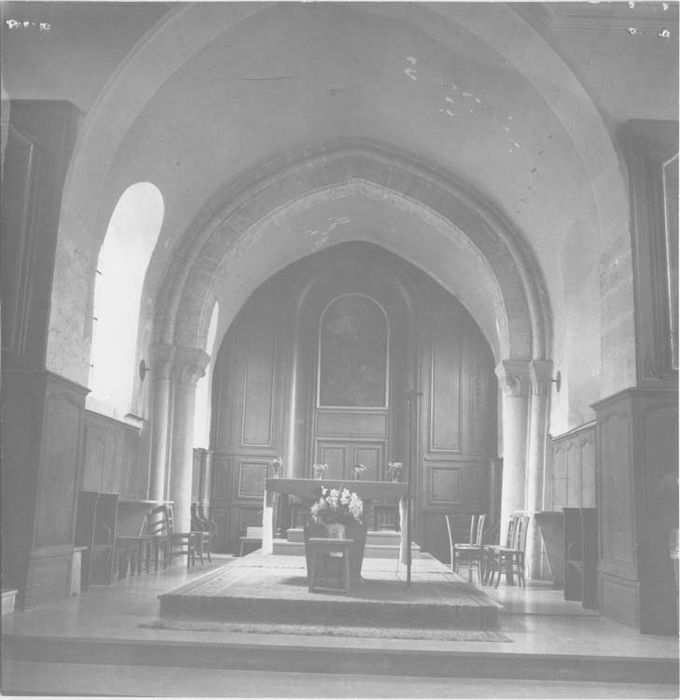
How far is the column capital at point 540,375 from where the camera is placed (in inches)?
542

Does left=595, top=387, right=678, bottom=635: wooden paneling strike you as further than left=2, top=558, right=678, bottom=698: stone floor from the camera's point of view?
Yes

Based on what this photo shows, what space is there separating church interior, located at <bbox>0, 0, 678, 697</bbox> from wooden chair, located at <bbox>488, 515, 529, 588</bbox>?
0.26ft

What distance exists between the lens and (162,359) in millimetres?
13672

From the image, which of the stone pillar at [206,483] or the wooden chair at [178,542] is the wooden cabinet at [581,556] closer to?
the wooden chair at [178,542]

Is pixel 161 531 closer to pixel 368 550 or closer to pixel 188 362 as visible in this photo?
pixel 188 362

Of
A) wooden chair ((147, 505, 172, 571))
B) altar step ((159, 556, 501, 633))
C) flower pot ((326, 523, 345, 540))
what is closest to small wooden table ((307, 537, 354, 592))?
altar step ((159, 556, 501, 633))

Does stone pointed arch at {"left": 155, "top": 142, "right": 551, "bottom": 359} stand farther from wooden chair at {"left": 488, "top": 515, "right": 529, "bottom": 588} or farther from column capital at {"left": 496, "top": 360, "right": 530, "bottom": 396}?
wooden chair at {"left": 488, "top": 515, "right": 529, "bottom": 588}

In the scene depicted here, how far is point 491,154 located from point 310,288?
19.5ft

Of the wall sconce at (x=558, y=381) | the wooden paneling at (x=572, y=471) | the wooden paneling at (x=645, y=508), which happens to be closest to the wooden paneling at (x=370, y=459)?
the wooden paneling at (x=572, y=471)

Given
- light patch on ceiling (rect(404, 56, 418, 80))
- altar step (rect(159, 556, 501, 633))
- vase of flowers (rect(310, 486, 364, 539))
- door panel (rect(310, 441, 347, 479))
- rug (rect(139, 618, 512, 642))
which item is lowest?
rug (rect(139, 618, 512, 642))

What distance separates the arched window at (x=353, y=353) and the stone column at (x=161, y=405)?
432 cm

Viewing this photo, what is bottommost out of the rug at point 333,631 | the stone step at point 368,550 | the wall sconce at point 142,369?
the rug at point 333,631

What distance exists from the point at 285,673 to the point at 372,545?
7298 mm

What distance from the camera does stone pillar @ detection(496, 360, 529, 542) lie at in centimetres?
1368
